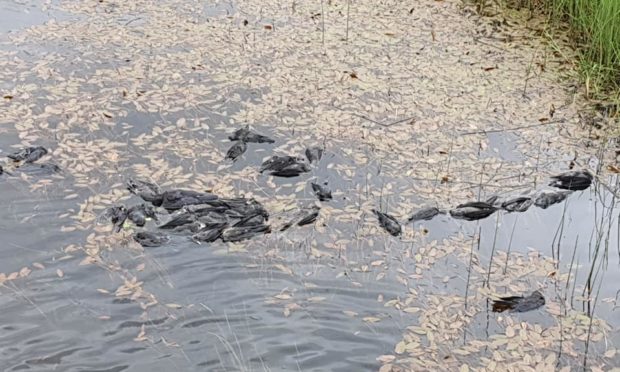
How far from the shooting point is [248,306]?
2.19m

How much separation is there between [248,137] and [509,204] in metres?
1.13

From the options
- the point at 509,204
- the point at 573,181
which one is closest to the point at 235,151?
the point at 509,204

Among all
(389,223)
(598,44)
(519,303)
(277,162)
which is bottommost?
(519,303)

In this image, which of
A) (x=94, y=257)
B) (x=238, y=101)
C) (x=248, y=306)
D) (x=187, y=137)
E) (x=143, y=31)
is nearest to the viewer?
(x=248, y=306)

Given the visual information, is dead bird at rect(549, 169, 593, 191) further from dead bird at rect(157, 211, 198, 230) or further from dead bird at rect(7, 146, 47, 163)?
dead bird at rect(7, 146, 47, 163)

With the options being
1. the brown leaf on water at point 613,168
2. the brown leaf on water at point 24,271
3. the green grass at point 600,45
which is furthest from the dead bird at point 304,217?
the green grass at point 600,45

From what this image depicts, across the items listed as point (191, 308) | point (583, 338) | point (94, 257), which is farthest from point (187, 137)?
point (583, 338)

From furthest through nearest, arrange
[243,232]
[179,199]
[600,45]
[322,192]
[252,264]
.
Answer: [600,45], [322,192], [179,199], [243,232], [252,264]

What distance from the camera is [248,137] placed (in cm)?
301

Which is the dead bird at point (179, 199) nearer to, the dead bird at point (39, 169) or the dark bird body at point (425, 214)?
the dead bird at point (39, 169)

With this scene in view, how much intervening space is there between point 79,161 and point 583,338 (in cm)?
200

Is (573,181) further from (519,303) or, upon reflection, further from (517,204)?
(519,303)

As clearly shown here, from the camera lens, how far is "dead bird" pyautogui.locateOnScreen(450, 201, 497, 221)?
8.68 ft

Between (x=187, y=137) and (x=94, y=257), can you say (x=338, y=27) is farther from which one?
(x=94, y=257)
